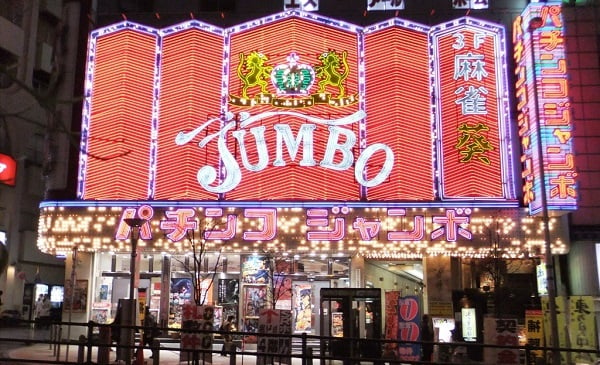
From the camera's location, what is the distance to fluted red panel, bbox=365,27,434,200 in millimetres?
25594

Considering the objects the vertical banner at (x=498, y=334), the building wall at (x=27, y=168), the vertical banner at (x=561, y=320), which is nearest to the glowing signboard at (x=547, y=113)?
the vertical banner at (x=561, y=320)

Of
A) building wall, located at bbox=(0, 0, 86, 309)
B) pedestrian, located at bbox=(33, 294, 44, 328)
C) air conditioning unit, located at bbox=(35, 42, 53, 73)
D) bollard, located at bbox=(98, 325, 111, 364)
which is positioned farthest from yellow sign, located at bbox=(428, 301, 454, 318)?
air conditioning unit, located at bbox=(35, 42, 53, 73)

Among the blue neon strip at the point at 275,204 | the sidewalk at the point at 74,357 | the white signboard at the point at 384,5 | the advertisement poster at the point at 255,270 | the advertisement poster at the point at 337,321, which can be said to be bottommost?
the sidewalk at the point at 74,357

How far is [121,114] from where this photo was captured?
26.7m

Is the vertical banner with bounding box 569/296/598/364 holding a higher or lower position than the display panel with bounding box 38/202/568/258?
lower

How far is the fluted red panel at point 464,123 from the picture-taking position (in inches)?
1000

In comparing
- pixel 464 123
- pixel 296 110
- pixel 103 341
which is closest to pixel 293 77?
pixel 296 110

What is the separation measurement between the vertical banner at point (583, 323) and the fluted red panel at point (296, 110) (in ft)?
34.1

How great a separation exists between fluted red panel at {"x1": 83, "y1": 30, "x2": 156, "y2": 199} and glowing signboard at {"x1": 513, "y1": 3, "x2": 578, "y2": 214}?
598 inches

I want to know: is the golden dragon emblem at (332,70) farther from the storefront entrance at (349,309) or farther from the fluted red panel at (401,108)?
the storefront entrance at (349,309)

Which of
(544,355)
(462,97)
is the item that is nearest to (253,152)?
(462,97)

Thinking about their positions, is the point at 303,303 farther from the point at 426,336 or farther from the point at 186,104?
the point at 186,104

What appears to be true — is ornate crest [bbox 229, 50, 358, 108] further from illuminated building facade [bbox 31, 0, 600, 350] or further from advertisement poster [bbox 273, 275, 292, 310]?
advertisement poster [bbox 273, 275, 292, 310]

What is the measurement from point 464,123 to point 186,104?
11.5m
